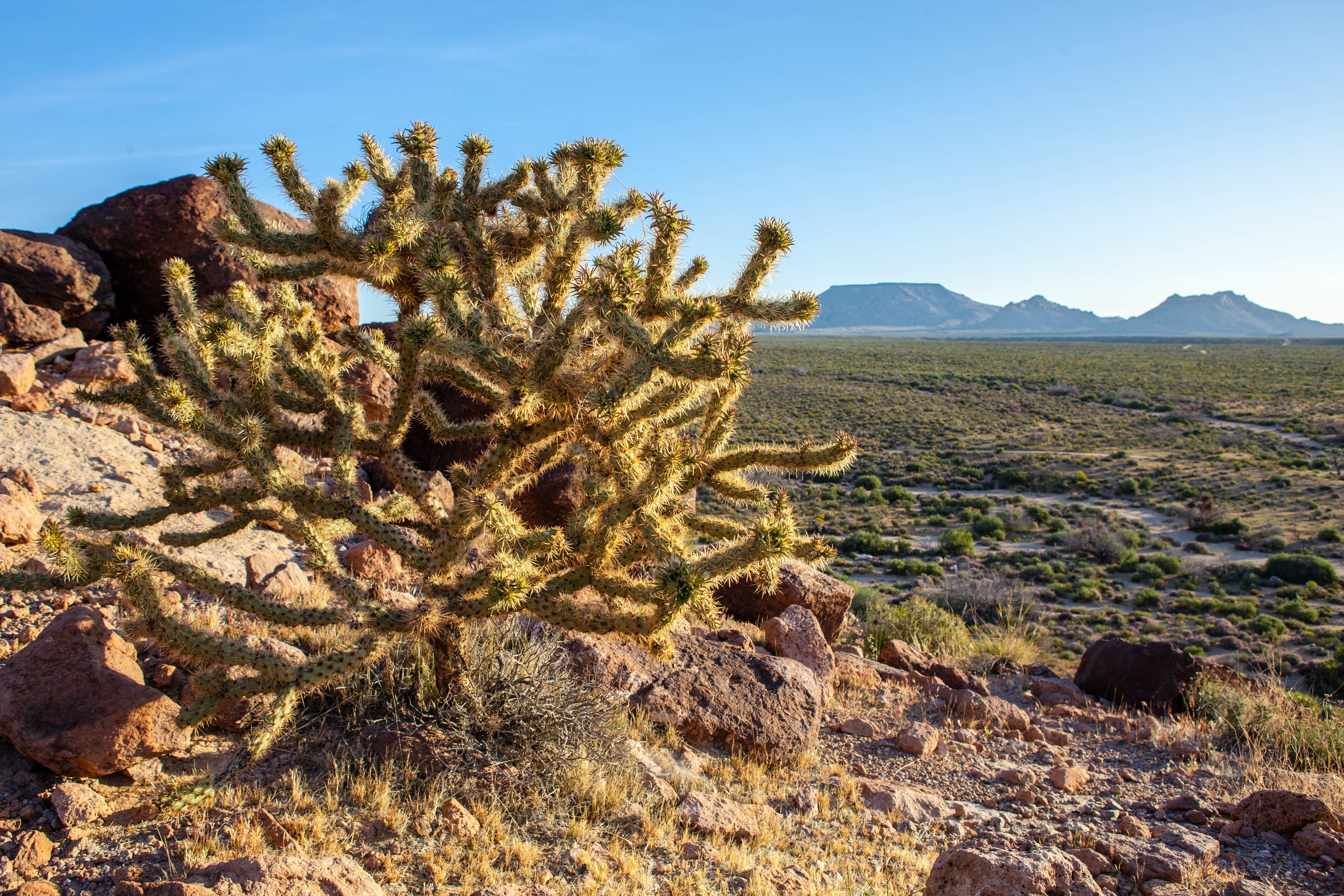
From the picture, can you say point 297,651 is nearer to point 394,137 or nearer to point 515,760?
point 515,760

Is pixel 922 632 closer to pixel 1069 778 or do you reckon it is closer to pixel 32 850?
pixel 1069 778

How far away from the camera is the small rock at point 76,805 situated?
3.90 meters

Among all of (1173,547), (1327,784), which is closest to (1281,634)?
(1173,547)

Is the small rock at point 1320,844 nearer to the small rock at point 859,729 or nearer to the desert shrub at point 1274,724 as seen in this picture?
the desert shrub at point 1274,724

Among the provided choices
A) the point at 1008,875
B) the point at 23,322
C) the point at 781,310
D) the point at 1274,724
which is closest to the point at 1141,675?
the point at 1274,724

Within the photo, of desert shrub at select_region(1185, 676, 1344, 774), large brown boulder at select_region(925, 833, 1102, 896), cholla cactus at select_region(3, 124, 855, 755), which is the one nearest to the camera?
large brown boulder at select_region(925, 833, 1102, 896)

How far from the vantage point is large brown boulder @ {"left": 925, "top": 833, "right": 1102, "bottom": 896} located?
150 inches

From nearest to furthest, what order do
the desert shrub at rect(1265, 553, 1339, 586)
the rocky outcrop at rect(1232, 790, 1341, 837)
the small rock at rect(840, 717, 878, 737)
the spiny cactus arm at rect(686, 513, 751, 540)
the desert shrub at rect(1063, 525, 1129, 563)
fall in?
the rocky outcrop at rect(1232, 790, 1341, 837) → the spiny cactus arm at rect(686, 513, 751, 540) → the small rock at rect(840, 717, 878, 737) → the desert shrub at rect(1265, 553, 1339, 586) → the desert shrub at rect(1063, 525, 1129, 563)

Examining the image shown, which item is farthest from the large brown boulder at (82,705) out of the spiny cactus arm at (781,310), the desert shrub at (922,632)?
the desert shrub at (922,632)

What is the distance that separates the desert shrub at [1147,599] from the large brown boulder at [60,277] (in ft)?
63.0

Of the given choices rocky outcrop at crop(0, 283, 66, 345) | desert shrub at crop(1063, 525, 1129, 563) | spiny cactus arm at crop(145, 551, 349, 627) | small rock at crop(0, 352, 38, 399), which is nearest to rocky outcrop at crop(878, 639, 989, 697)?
spiny cactus arm at crop(145, 551, 349, 627)

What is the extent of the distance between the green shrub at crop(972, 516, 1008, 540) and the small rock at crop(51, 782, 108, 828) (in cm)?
2074

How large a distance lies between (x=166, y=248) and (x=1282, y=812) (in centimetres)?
1373

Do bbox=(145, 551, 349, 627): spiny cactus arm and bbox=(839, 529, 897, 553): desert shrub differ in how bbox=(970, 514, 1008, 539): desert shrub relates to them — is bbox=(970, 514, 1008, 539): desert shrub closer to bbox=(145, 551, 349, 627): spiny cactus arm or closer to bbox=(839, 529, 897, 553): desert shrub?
bbox=(839, 529, 897, 553): desert shrub
